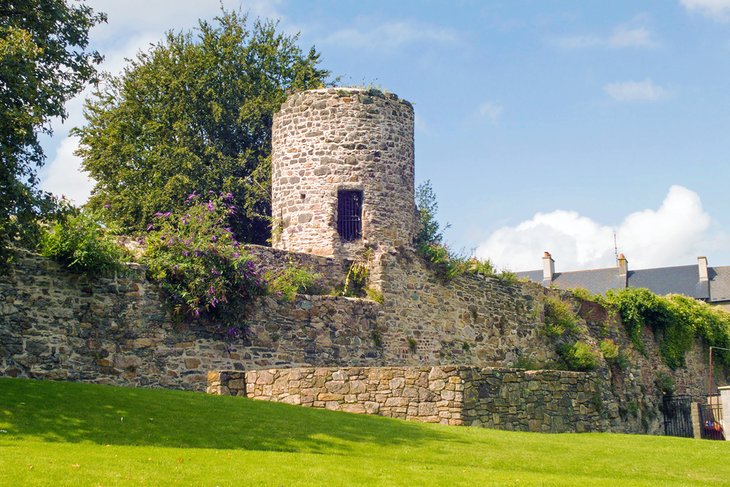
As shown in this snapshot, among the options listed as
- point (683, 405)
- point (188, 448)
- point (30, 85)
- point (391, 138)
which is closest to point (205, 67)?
point (391, 138)

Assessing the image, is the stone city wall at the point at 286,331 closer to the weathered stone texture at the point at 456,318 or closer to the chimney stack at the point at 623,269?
the weathered stone texture at the point at 456,318

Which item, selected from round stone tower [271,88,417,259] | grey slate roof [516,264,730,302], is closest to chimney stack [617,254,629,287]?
grey slate roof [516,264,730,302]

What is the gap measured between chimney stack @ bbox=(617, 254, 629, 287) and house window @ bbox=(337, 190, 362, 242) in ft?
137

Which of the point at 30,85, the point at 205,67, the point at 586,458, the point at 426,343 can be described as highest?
the point at 205,67

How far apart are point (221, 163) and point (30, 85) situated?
16.2 m

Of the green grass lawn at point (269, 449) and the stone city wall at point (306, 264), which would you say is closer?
the green grass lawn at point (269, 449)

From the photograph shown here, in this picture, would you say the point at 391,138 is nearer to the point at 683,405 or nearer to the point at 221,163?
the point at 221,163

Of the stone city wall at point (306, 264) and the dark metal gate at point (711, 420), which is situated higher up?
the stone city wall at point (306, 264)

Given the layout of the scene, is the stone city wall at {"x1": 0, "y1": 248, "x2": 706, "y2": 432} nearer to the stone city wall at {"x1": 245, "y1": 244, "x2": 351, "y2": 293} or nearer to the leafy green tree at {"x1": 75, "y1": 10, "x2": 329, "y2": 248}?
the stone city wall at {"x1": 245, "y1": 244, "x2": 351, "y2": 293}

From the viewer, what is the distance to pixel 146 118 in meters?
32.4

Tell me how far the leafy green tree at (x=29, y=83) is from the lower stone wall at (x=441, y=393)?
496 cm

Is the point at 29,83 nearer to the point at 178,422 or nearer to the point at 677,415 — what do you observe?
the point at 178,422

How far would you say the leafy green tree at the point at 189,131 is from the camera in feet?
103

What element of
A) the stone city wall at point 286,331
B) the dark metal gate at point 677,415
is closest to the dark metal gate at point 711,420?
the stone city wall at point 286,331
